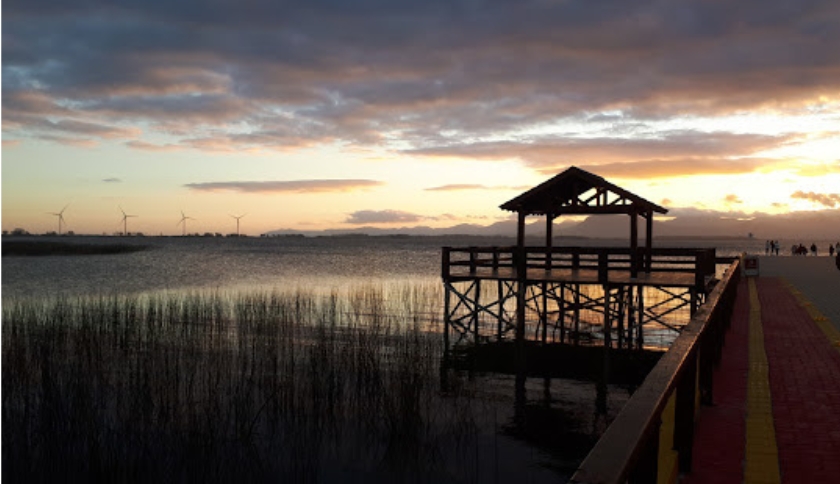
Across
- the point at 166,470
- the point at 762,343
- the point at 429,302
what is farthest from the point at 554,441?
the point at 429,302

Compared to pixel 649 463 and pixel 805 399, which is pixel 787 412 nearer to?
pixel 805 399

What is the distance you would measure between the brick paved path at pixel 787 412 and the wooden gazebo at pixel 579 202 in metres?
8.81

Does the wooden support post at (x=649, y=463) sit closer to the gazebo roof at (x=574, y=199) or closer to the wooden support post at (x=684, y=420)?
the wooden support post at (x=684, y=420)

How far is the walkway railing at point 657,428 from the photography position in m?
2.62

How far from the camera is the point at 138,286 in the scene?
4034cm

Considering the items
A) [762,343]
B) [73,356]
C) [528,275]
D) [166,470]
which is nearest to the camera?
[166,470]

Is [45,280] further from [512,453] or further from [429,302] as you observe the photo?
[512,453]

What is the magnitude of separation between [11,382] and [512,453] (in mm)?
10191

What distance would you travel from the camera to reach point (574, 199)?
2336 centimetres

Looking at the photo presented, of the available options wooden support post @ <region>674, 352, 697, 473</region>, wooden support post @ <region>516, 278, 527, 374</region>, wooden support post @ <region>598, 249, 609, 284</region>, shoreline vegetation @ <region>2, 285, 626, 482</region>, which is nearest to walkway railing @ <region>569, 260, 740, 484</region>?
wooden support post @ <region>674, 352, 697, 473</region>

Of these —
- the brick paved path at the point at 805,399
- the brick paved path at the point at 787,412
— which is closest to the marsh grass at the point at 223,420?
the brick paved path at the point at 787,412

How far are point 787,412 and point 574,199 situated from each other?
16.7 meters

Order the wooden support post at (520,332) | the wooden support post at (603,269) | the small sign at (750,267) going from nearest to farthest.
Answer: the wooden support post at (520,332)
the wooden support post at (603,269)
the small sign at (750,267)

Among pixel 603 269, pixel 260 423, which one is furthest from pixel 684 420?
pixel 603 269
